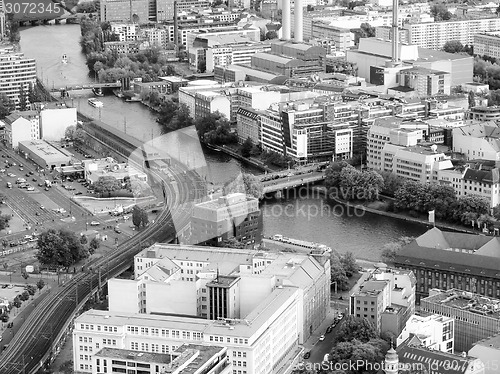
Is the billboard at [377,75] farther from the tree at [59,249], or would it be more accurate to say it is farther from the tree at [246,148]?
the tree at [59,249]

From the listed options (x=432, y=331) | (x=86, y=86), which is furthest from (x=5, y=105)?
(x=432, y=331)

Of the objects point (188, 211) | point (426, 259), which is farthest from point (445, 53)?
point (426, 259)

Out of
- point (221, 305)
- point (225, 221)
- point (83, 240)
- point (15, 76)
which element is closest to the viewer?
point (221, 305)

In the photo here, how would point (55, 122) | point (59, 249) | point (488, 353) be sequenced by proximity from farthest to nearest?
point (55, 122)
point (59, 249)
point (488, 353)

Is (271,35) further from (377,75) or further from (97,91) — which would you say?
(377,75)

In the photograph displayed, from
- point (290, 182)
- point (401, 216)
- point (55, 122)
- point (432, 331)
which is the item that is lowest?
point (401, 216)

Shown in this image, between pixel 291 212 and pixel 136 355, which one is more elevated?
pixel 136 355

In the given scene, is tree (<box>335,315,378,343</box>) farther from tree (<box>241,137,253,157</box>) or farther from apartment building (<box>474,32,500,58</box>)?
apartment building (<box>474,32,500,58</box>)
